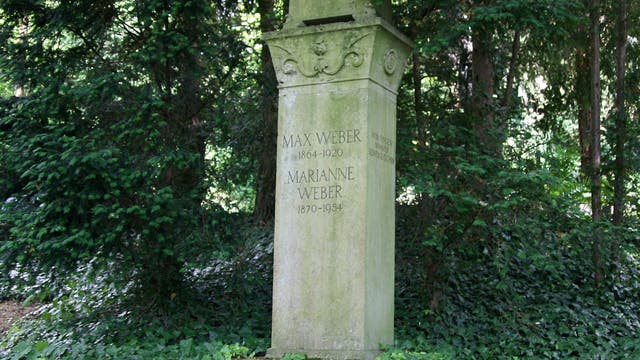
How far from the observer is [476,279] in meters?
10.3

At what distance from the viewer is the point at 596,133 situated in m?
10.8

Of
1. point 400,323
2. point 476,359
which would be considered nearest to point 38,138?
point 400,323

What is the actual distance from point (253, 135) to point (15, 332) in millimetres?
4415

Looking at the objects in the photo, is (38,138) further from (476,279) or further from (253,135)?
(476,279)

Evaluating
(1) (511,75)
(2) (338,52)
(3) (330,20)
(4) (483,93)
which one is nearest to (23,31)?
(3) (330,20)

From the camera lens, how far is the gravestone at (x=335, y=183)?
22.6 feet

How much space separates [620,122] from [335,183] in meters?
5.50

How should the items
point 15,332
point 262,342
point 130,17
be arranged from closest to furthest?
point 262,342 < point 130,17 < point 15,332

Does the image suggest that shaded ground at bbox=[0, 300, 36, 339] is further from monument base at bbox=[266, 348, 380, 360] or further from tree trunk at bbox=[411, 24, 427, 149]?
tree trunk at bbox=[411, 24, 427, 149]

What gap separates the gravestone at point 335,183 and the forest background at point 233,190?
3.16ft

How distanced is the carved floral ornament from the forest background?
1.48 m

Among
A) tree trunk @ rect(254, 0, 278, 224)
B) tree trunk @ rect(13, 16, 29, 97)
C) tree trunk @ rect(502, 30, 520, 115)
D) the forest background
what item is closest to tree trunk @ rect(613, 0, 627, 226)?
the forest background

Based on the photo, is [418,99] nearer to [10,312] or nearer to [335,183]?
[335,183]

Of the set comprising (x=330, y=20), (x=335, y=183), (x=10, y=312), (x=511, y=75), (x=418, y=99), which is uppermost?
(x=511, y=75)
